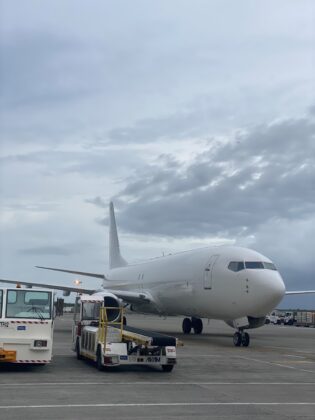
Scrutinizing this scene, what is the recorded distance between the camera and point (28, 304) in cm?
1471

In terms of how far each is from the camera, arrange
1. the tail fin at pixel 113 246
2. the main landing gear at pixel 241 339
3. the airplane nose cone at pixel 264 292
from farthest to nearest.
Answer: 1. the tail fin at pixel 113 246
2. the main landing gear at pixel 241 339
3. the airplane nose cone at pixel 264 292

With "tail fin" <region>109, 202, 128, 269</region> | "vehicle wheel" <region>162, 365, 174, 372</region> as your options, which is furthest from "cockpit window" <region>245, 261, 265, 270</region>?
"tail fin" <region>109, 202, 128, 269</region>

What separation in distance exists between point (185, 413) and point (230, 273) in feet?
50.1

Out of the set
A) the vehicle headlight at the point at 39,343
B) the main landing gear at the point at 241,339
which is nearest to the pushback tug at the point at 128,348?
the vehicle headlight at the point at 39,343

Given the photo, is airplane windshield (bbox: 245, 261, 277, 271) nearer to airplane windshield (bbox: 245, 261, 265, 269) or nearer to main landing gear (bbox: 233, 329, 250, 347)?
airplane windshield (bbox: 245, 261, 265, 269)

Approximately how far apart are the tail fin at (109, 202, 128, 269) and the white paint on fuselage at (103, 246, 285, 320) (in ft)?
45.3

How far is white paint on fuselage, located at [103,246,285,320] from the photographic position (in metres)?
23.0

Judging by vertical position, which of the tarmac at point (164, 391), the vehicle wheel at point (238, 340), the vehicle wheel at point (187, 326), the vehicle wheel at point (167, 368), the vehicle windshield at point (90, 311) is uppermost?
the vehicle windshield at point (90, 311)

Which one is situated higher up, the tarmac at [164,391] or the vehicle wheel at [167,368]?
the vehicle wheel at [167,368]

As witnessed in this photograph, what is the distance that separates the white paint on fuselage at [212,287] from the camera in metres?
23.0

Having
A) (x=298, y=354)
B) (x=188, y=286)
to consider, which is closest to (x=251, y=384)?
(x=298, y=354)

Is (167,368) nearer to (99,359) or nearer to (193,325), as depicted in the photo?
(99,359)

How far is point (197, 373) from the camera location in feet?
47.5

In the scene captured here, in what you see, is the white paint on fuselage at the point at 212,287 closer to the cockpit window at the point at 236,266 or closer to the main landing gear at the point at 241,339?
the cockpit window at the point at 236,266
